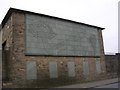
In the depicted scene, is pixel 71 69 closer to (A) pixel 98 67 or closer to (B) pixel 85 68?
(B) pixel 85 68

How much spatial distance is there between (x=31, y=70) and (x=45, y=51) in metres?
2.09

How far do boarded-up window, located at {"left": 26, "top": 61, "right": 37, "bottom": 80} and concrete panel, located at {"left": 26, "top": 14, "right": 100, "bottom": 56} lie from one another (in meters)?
0.86

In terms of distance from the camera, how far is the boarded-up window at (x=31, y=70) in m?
14.8

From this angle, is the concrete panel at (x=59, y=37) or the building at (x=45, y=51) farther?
the concrete panel at (x=59, y=37)

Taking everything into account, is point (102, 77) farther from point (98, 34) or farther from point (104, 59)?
point (98, 34)

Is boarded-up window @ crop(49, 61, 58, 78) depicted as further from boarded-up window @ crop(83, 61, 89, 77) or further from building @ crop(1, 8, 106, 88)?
boarded-up window @ crop(83, 61, 89, 77)

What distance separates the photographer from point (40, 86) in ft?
49.5

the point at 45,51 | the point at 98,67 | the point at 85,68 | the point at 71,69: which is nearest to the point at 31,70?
the point at 45,51

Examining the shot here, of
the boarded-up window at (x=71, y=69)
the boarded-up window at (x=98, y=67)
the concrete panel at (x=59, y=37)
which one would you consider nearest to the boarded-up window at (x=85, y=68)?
the concrete panel at (x=59, y=37)

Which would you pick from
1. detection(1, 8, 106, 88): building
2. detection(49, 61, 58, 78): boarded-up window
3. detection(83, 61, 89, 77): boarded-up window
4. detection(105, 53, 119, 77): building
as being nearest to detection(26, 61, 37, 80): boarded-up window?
detection(1, 8, 106, 88): building

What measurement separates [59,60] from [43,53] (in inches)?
68.9

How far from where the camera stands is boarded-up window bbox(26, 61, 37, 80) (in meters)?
14.8

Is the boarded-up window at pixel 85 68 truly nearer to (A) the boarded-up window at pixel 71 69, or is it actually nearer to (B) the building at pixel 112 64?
(A) the boarded-up window at pixel 71 69

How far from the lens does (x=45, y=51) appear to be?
16.0m
